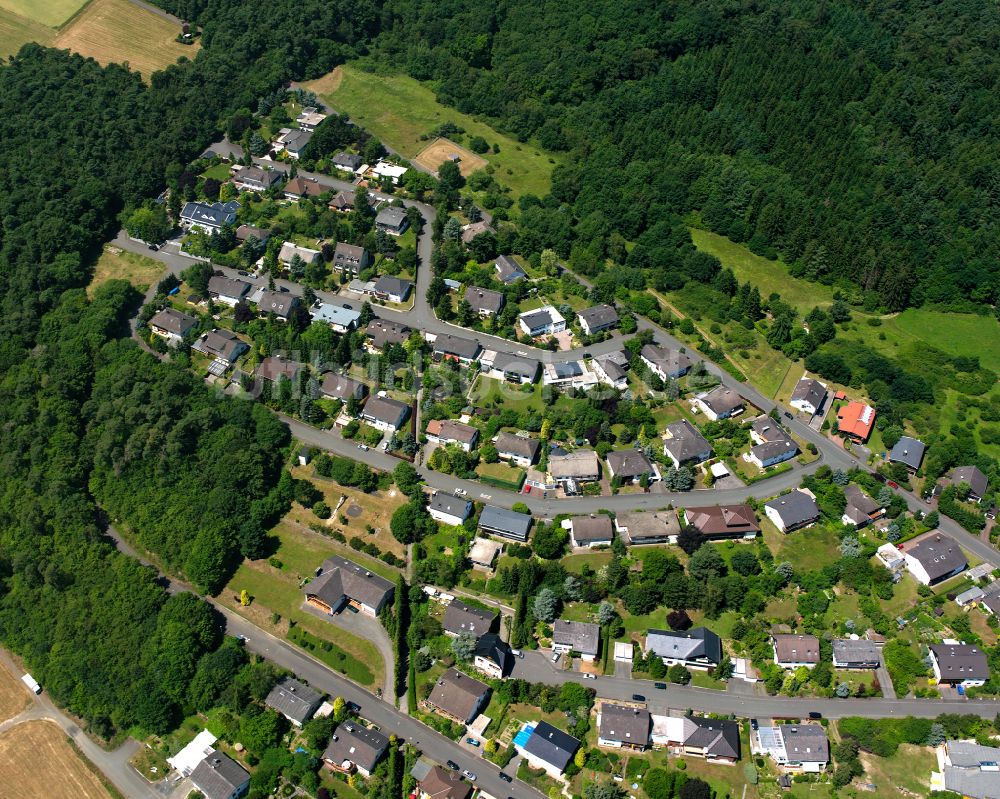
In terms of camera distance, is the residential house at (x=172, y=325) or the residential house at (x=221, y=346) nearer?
the residential house at (x=221, y=346)

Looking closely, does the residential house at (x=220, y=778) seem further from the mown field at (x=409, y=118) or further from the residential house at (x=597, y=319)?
the mown field at (x=409, y=118)

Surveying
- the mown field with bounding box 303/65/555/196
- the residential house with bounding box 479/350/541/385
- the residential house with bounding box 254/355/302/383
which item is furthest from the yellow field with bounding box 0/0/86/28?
the residential house with bounding box 479/350/541/385

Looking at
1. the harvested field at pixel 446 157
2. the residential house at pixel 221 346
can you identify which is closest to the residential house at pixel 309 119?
the harvested field at pixel 446 157

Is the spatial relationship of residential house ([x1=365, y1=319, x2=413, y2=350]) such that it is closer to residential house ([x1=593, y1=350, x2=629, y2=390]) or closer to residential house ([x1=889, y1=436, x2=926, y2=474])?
residential house ([x1=593, y1=350, x2=629, y2=390])

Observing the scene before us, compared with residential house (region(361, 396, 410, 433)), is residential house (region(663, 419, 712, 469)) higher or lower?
higher

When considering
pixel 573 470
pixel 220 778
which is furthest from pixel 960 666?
pixel 220 778
